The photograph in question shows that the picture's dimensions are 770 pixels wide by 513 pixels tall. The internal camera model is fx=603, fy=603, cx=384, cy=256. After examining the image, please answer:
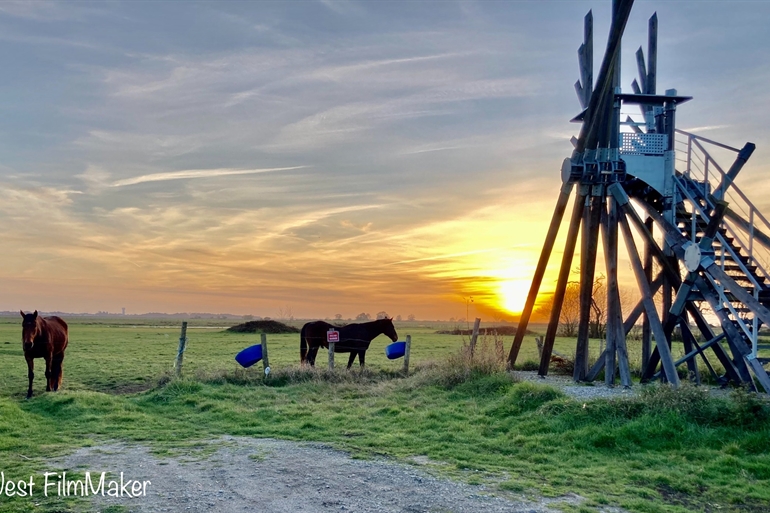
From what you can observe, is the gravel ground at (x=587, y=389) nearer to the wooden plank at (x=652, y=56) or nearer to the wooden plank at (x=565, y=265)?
the wooden plank at (x=565, y=265)

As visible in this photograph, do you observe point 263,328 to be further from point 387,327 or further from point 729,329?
point 729,329

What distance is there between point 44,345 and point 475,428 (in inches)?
451

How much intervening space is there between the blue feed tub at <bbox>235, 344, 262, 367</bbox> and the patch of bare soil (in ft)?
26.4

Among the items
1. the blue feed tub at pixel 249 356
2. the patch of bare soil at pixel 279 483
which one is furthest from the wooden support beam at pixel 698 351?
the blue feed tub at pixel 249 356

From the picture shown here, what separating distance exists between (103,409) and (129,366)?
11.9 meters

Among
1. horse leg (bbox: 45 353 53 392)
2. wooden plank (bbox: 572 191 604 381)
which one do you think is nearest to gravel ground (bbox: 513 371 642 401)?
wooden plank (bbox: 572 191 604 381)

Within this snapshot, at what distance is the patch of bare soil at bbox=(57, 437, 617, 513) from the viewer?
6641 mm

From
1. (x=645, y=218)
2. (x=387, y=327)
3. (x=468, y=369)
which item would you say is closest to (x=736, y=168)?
(x=645, y=218)

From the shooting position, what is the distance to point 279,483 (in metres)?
7.55

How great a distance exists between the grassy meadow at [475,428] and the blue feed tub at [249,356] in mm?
1173

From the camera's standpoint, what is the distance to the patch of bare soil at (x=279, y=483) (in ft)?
21.8

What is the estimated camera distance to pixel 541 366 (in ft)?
55.3

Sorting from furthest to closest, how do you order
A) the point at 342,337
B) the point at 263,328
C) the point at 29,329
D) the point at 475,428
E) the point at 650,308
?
1. the point at 263,328
2. the point at 342,337
3. the point at 29,329
4. the point at 650,308
5. the point at 475,428

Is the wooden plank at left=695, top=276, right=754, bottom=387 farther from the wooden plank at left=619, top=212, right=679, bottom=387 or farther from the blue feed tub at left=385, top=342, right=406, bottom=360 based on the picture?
the blue feed tub at left=385, top=342, right=406, bottom=360
